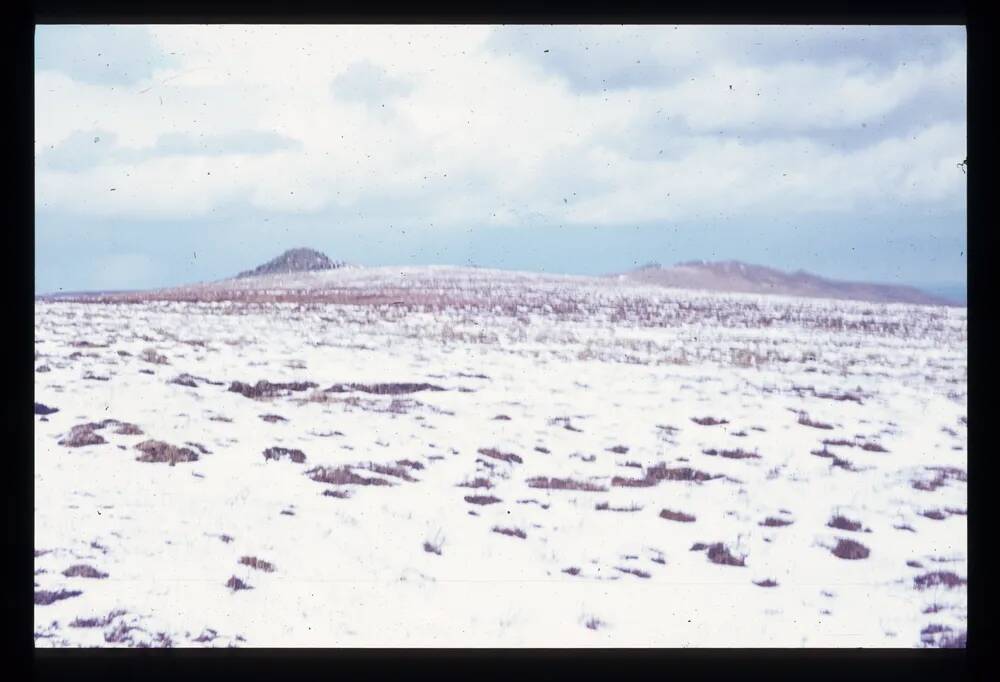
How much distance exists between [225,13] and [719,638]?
3.42 metres

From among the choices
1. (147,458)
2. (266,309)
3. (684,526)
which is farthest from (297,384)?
(684,526)

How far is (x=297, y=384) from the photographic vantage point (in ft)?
23.6

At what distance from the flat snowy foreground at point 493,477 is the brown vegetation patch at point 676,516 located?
2 centimetres

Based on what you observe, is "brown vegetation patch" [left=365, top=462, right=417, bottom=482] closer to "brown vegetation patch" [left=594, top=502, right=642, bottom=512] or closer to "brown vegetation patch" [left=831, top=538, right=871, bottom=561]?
"brown vegetation patch" [left=594, top=502, right=642, bottom=512]

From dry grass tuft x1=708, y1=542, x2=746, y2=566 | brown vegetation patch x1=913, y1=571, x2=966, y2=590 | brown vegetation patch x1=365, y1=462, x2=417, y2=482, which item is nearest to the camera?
brown vegetation patch x1=913, y1=571, x2=966, y2=590

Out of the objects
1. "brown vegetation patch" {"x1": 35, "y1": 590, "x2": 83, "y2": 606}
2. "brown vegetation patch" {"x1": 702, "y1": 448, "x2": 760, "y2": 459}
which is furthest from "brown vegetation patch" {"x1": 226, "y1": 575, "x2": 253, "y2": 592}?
"brown vegetation patch" {"x1": 702, "y1": 448, "x2": 760, "y2": 459}

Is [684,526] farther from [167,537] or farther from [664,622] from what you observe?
[167,537]

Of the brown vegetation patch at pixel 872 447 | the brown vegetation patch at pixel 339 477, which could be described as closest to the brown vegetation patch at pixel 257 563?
the brown vegetation patch at pixel 339 477

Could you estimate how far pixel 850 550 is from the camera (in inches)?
176

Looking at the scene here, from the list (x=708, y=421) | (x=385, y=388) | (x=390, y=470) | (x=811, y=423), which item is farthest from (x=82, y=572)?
(x=811, y=423)

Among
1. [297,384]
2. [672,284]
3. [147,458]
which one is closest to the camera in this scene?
[147,458]

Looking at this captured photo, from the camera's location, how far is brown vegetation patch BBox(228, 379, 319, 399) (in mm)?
6916

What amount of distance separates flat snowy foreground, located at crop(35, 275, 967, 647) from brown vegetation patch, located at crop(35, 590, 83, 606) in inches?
0.5

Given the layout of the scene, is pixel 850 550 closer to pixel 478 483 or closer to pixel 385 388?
pixel 478 483
